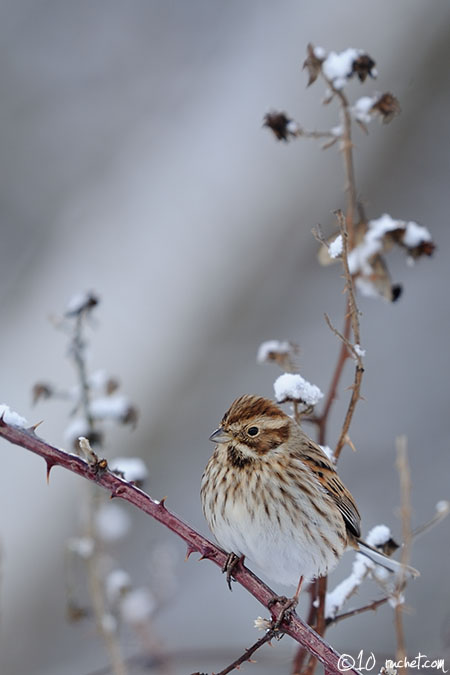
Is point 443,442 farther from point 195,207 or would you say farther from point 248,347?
point 195,207

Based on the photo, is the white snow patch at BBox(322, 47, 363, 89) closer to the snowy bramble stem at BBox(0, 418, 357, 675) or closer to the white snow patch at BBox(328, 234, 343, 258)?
the white snow patch at BBox(328, 234, 343, 258)

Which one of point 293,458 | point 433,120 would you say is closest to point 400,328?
point 433,120

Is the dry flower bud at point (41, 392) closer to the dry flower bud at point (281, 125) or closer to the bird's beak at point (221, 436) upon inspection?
the bird's beak at point (221, 436)

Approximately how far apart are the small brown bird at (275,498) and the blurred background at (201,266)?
11.4 feet

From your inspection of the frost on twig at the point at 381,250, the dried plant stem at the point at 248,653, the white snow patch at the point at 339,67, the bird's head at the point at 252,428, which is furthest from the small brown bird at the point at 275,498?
the white snow patch at the point at 339,67

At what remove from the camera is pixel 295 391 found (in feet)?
5.84

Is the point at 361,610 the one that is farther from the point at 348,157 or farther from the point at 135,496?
the point at 348,157

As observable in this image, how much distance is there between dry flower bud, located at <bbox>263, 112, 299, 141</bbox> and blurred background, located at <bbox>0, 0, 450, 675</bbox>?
3970 millimetres

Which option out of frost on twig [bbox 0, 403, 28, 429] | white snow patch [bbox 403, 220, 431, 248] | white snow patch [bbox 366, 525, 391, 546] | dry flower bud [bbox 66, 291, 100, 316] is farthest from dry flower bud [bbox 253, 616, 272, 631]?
dry flower bud [bbox 66, 291, 100, 316]

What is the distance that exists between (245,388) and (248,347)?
42cm

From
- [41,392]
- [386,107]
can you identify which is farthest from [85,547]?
[386,107]

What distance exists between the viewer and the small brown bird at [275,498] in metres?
2.07

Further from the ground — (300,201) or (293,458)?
(300,201)

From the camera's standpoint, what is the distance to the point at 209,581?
5.82 metres
